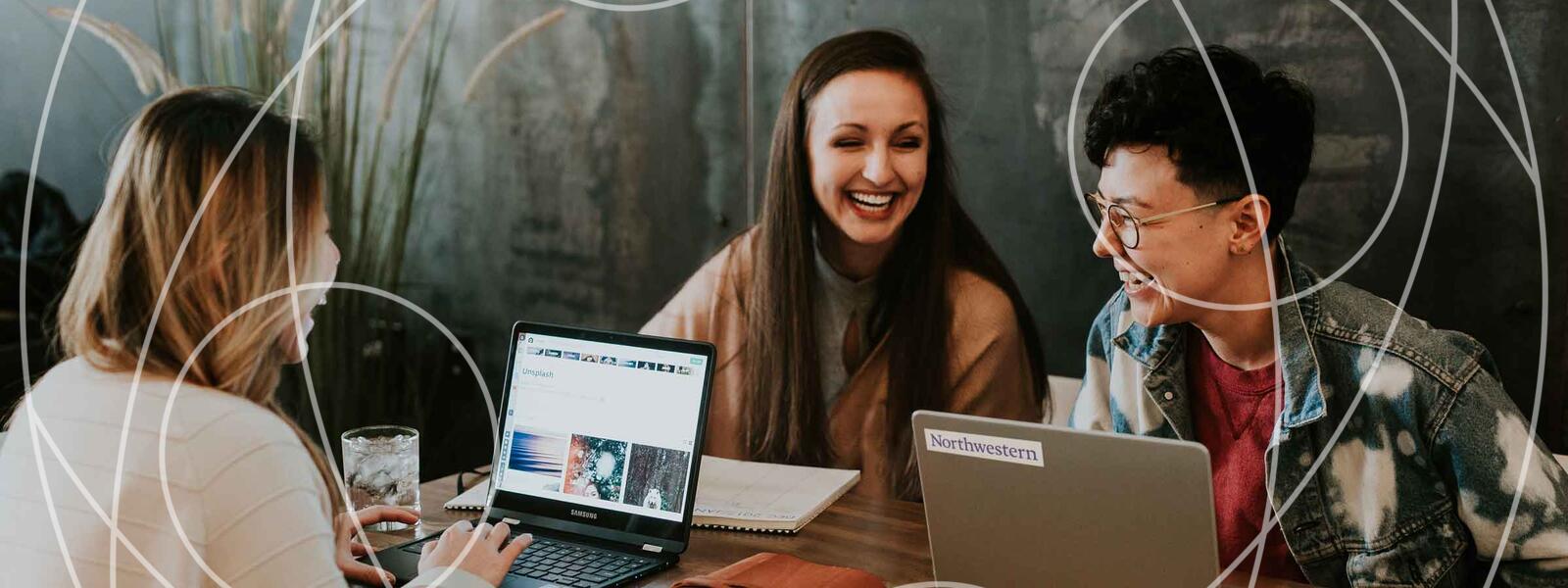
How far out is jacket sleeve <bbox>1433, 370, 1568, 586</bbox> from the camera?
1871 millimetres

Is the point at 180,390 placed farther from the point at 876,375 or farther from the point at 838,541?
the point at 876,375

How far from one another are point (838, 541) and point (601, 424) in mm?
414

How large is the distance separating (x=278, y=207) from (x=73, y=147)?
2.79 metres

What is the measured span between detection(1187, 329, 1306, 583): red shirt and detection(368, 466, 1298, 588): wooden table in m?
0.43

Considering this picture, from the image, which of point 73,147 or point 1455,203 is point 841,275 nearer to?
point 1455,203

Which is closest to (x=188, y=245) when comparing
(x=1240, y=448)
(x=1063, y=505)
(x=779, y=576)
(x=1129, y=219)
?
(x=779, y=576)

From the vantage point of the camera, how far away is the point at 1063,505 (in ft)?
5.22

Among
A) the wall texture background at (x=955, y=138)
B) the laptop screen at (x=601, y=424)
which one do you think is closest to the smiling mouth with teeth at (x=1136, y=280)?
the wall texture background at (x=955, y=138)

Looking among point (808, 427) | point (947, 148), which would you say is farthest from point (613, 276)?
point (947, 148)

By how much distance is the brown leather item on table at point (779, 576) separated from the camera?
1.73 m

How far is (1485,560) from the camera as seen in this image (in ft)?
6.46

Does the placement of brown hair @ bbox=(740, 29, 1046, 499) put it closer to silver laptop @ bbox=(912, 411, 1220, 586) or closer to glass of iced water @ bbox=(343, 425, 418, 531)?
glass of iced water @ bbox=(343, 425, 418, 531)

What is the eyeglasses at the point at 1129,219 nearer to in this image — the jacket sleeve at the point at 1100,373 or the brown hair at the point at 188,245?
the jacket sleeve at the point at 1100,373

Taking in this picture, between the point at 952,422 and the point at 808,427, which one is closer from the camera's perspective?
the point at 952,422
